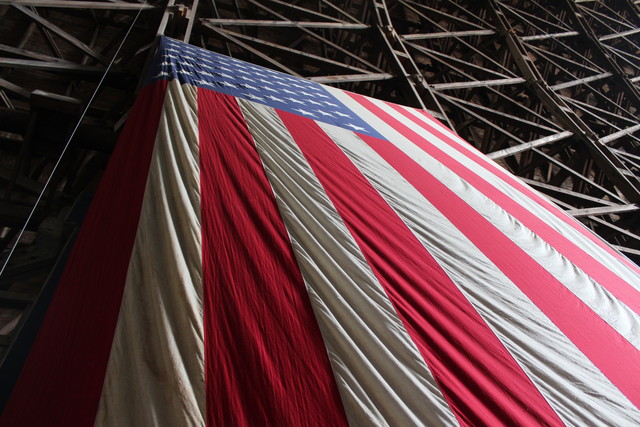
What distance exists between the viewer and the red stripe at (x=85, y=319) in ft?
2.53

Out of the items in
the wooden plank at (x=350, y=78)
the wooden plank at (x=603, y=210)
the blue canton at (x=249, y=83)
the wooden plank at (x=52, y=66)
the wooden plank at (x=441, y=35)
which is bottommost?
the wooden plank at (x=603, y=210)

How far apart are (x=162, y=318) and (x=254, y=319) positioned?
0.79 feet

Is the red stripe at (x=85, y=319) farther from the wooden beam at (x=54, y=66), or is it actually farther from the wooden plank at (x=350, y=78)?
the wooden plank at (x=350, y=78)

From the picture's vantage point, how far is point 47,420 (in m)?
0.75

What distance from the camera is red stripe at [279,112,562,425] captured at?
3.32 ft

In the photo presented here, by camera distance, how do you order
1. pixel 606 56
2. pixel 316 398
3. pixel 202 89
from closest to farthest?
pixel 316 398, pixel 202 89, pixel 606 56

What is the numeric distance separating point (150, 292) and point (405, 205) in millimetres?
1239

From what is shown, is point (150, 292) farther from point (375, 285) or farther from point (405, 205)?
point (405, 205)

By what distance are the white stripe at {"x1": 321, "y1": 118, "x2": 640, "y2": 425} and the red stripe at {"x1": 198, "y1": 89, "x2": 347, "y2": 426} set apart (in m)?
0.69

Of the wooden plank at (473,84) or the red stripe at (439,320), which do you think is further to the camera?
the wooden plank at (473,84)

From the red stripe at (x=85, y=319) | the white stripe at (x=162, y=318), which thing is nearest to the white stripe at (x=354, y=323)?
the white stripe at (x=162, y=318)

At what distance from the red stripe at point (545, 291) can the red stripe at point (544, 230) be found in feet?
1.17

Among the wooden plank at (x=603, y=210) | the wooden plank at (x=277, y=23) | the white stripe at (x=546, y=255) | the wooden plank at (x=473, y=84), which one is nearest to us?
the white stripe at (x=546, y=255)

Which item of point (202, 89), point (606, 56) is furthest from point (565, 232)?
point (606, 56)
